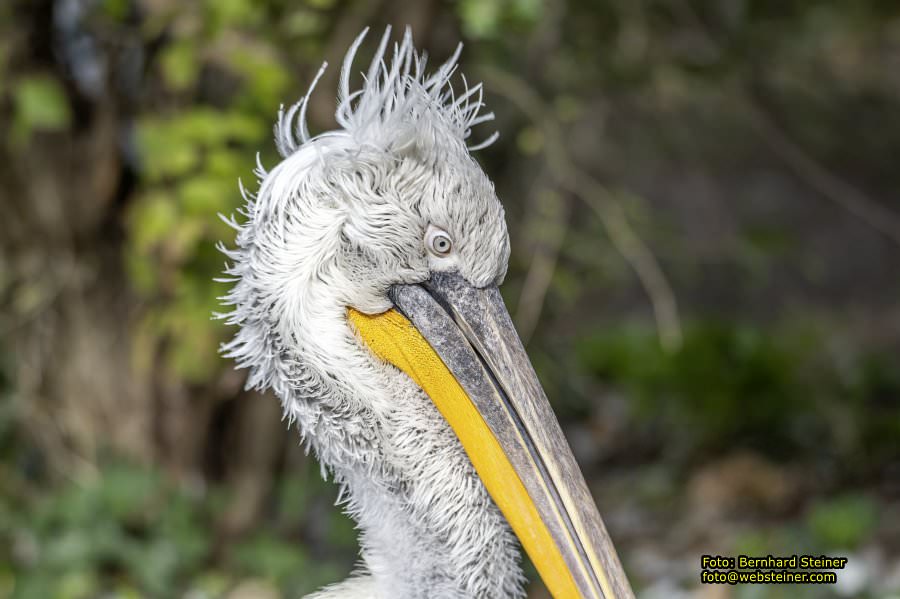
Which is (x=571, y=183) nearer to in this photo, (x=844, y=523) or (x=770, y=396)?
(x=844, y=523)

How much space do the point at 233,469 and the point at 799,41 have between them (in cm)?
456

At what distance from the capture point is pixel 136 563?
14.5ft

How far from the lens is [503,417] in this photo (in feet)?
6.60

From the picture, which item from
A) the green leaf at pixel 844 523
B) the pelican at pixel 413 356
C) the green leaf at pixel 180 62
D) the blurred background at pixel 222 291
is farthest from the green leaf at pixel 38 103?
the green leaf at pixel 844 523

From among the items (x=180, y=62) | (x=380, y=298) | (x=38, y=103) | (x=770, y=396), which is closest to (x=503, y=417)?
(x=380, y=298)

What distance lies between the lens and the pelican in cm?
200

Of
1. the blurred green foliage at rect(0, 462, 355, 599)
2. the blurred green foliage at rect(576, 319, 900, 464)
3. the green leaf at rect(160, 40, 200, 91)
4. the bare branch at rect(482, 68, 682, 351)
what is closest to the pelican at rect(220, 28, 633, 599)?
the green leaf at rect(160, 40, 200, 91)

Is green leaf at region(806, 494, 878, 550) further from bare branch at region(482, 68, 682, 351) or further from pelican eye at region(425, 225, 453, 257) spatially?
pelican eye at region(425, 225, 453, 257)

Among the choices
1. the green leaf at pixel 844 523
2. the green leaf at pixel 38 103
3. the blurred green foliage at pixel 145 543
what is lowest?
the blurred green foliage at pixel 145 543

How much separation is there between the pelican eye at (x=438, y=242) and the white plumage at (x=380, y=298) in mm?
14

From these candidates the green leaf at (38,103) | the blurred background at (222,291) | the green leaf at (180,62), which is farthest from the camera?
the blurred background at (222,291)

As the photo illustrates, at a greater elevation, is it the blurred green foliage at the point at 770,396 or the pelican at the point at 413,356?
the blurred green foliage at the point at 770,396

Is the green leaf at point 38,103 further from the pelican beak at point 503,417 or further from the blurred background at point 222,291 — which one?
the pelican beak at point 503,417

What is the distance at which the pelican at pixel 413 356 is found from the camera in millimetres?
2000
